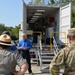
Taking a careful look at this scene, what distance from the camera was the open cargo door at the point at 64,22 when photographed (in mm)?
12439

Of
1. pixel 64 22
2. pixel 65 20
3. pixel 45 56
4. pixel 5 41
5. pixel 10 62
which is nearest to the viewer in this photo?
pixel 10 62

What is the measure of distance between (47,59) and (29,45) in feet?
7.69

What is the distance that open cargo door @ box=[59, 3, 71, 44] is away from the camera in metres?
Result: 12.4

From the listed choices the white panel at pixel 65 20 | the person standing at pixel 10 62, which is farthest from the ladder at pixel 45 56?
the person standing at pixel 10 62

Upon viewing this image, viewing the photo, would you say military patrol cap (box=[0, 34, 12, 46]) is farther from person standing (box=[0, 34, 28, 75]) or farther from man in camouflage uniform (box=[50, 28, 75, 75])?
man in camouflage uniform (box=[50, 28, 75, 75])

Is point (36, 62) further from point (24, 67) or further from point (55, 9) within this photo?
point (24, 67)

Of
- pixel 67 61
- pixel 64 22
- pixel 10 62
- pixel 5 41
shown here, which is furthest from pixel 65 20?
pixel 67 61

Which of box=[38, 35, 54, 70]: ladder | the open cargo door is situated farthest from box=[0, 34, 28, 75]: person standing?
the open cargo door

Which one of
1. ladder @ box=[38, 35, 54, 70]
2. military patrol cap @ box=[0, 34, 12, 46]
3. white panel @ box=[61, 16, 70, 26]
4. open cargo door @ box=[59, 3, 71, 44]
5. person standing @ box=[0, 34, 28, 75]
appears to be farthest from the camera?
white panel @ box=[61, 16, 70, 26]

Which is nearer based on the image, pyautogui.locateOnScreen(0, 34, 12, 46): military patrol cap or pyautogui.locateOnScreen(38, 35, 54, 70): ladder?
pyautogui.locateOnScreen(0, 34, 12, 46): military patrol cap

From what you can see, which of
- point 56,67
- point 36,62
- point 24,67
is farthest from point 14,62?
point 36,62

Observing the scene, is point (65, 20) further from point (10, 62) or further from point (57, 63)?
point (57, 63)

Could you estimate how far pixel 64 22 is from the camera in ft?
42.6

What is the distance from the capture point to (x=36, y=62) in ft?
44.7
